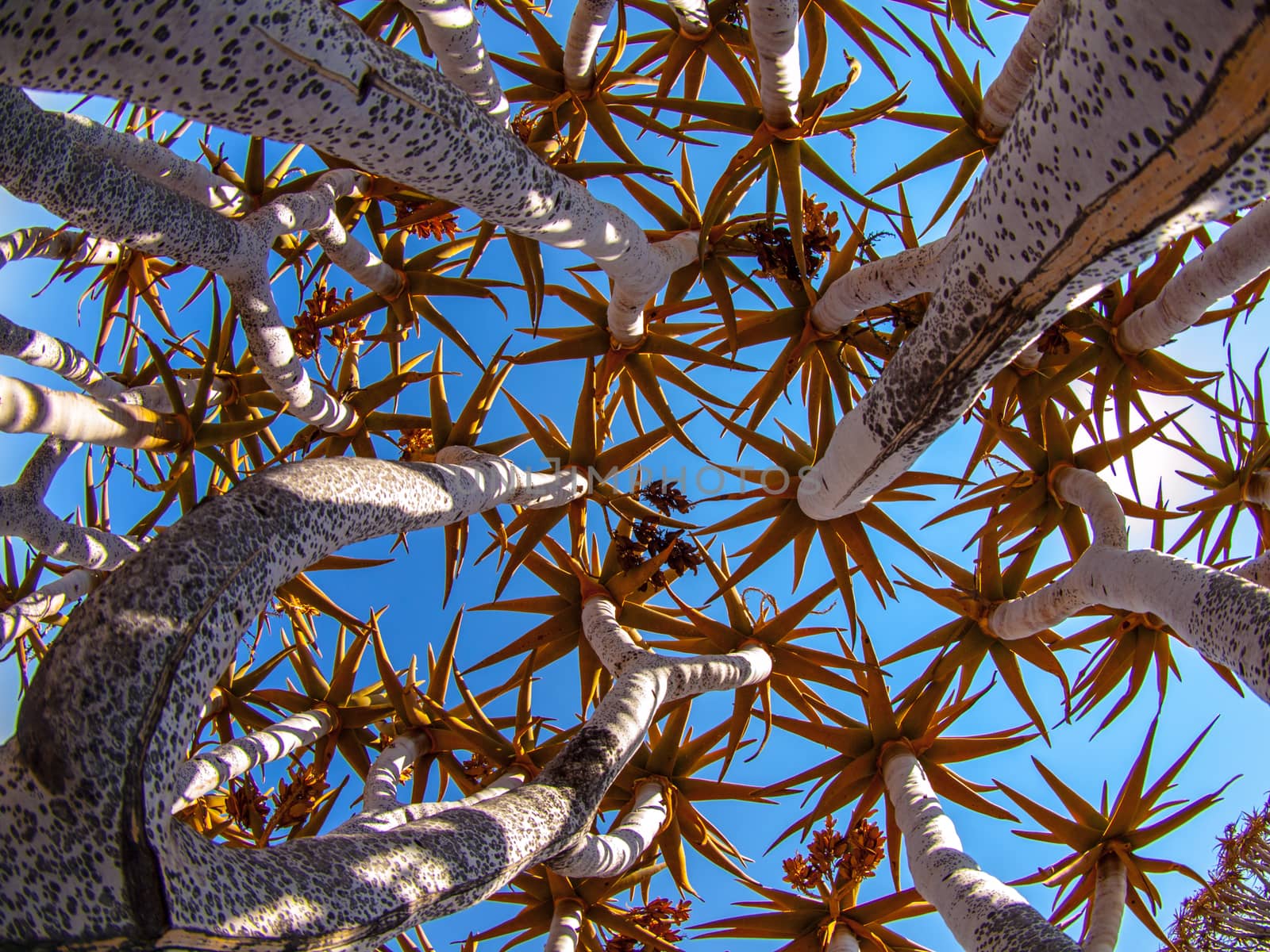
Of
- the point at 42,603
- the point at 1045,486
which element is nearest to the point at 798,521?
the point at 1045,486

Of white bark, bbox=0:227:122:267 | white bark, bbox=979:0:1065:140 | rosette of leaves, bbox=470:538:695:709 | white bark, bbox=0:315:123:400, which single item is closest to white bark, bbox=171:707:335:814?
rosette of leaves, bbox=470:538:695:709

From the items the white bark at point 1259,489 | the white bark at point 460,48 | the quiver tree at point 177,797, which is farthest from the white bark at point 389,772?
the white bark at point 1259,489

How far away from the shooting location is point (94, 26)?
138 centimetres

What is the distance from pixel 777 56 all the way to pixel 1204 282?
2.63 m

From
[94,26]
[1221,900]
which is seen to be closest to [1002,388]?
[1221,900]

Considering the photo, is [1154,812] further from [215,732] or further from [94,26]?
[215,732]

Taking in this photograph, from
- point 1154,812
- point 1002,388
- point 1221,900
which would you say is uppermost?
point 1002,388

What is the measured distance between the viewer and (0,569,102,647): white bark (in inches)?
186

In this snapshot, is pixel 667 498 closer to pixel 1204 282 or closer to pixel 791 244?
pixel 791 244

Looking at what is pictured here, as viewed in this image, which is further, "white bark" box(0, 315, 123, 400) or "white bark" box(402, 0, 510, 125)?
"white bark" box(0, 315, 123, 400)

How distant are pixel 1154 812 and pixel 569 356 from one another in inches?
183

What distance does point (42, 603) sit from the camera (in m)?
5.17

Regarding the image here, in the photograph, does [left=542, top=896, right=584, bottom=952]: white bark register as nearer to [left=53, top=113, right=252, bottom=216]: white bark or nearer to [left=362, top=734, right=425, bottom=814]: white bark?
[left=362, top=734, right=425, bottom=814]: white bark

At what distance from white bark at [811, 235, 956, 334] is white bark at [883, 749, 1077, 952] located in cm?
279
